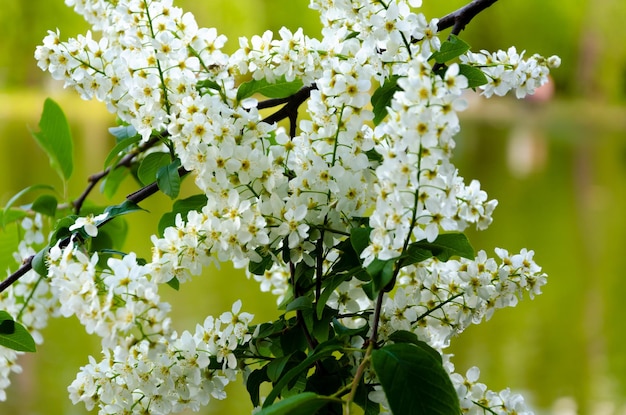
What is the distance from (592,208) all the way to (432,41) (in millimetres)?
5380

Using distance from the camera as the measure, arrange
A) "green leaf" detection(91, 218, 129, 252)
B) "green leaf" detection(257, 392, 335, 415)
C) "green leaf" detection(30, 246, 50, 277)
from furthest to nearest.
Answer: "green leaf" detection(91, 218, 129, 252) < "green leaf" detection(30, 246, 50, 277) < "green leaf" detection(257, 392, 335, 415)

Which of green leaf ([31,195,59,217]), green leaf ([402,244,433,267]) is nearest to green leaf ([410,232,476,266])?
green leaf ([402,244,433,267])

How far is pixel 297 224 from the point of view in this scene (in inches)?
19.2

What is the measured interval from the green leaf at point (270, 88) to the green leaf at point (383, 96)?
66 millimetres

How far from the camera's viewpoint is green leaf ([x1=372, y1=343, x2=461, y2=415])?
0.41 metres

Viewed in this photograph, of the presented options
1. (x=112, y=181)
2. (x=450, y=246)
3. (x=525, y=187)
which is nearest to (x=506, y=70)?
(x=450, y=246)

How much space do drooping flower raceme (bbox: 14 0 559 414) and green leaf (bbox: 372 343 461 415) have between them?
0.17ft

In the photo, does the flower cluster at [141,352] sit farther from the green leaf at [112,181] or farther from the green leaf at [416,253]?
the green leaf at [112,181]

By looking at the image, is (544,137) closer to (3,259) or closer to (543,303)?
(543,303)

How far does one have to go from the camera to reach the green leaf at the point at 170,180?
507 mm

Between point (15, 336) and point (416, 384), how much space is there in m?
0.25

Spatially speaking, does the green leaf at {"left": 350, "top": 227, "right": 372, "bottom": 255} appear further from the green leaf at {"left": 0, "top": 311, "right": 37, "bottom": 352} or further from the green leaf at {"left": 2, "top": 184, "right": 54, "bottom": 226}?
the green leaf at {"left": 2, "top": 184, "right": 54, "bottom": 226}

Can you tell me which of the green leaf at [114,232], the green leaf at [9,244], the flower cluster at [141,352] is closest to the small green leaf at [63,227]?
the flower cluster at [141,352]

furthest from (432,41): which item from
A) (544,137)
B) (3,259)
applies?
(544,137)
